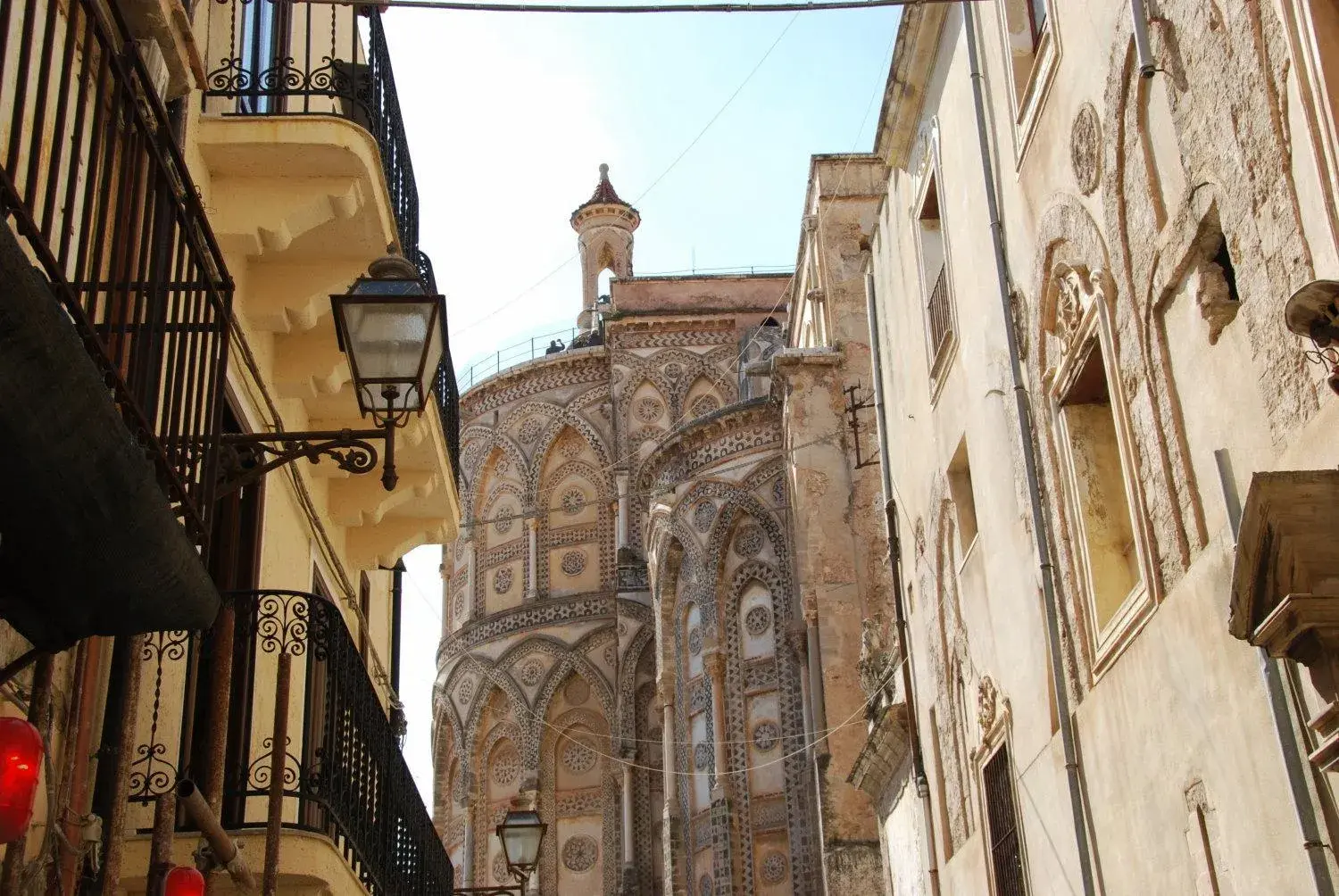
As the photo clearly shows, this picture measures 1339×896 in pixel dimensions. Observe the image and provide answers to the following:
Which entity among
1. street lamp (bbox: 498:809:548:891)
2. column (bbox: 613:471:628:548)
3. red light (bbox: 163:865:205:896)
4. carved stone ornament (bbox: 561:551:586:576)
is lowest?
red light (bbox: 163:865:205:896)

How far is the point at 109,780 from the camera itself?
4.86 meters

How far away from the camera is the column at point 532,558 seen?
32250 millimetres

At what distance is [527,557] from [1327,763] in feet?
90.2

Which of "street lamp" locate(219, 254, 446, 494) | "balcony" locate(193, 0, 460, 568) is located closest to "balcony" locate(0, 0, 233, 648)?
"street lamp" locate(219, 254, 446, 494)

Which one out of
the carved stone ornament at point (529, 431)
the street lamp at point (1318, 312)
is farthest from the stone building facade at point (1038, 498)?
the carved stone ornament at point (529, 431)

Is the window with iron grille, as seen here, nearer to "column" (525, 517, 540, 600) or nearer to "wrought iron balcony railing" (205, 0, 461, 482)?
"wrought iron balcony railing" (205, 0, 461, 482)

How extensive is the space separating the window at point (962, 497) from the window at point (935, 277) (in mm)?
744

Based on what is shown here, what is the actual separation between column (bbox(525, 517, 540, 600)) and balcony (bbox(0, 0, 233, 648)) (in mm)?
26699

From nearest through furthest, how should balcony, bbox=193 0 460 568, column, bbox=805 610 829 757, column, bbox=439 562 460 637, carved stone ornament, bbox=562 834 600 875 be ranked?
balcony, bbox=193 0 460 568 → column, bbox=805 610 829 757 → carved stone ornament, bbox=562 834 600 875 → column, bbox=439 562 460 637

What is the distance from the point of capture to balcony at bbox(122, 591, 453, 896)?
269 inches

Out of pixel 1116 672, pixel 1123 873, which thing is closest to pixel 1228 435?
pixel 1116 672

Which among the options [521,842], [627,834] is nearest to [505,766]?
[627,834]

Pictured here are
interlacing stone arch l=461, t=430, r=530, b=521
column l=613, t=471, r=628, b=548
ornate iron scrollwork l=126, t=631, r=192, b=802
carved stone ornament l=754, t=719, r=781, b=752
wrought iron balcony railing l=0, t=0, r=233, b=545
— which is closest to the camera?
wrought iron balcony railing l=0, t=0, r=233, b=545

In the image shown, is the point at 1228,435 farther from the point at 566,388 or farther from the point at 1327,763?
the point at 566,388
